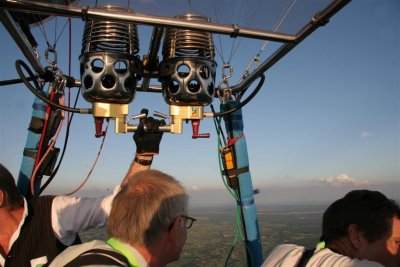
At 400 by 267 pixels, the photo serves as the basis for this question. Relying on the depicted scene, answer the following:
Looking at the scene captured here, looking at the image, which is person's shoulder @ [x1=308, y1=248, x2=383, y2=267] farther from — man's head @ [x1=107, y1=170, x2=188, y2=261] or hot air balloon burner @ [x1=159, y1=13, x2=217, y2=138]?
hot air balloon burner @ [x1=159, y1=13, x2=217, y2=138]

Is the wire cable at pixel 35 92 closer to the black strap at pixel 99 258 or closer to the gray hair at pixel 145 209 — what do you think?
the gray hair at pixel 145 209

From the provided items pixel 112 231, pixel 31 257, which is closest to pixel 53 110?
pixel 31 257

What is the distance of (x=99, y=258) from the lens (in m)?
1.17

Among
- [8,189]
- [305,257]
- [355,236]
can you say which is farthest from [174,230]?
[8,189]

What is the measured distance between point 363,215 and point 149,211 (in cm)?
94

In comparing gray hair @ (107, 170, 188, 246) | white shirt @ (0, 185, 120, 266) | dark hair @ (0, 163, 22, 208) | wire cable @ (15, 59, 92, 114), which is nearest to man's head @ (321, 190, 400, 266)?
gray hair @ (107, 170, 188, 246)

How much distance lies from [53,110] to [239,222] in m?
1.46

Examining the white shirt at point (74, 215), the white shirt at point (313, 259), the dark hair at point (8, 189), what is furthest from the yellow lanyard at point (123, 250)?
the dark hair at point (8, 189)

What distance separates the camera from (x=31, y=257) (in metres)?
2.09

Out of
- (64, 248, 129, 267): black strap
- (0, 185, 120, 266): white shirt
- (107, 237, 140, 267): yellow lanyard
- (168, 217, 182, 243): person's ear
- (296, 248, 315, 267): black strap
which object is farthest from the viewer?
(0, 185, 120, 266): white shirt

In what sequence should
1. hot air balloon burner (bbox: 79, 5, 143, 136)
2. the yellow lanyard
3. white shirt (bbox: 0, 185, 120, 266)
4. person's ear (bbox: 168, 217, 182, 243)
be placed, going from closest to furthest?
1. the yellow lanyard
2. person's ear (bbox: 168, 217, 182, 243)
3. hot air balloon burner (bbox: 79, 5, 143, 136)
4. white shirt (bbox: 0, 185, 120, 266)

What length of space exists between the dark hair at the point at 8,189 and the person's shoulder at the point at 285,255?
4.57 ft

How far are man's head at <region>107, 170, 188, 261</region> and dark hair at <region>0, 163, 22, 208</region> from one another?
1017mm

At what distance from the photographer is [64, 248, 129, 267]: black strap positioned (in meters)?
1.15
